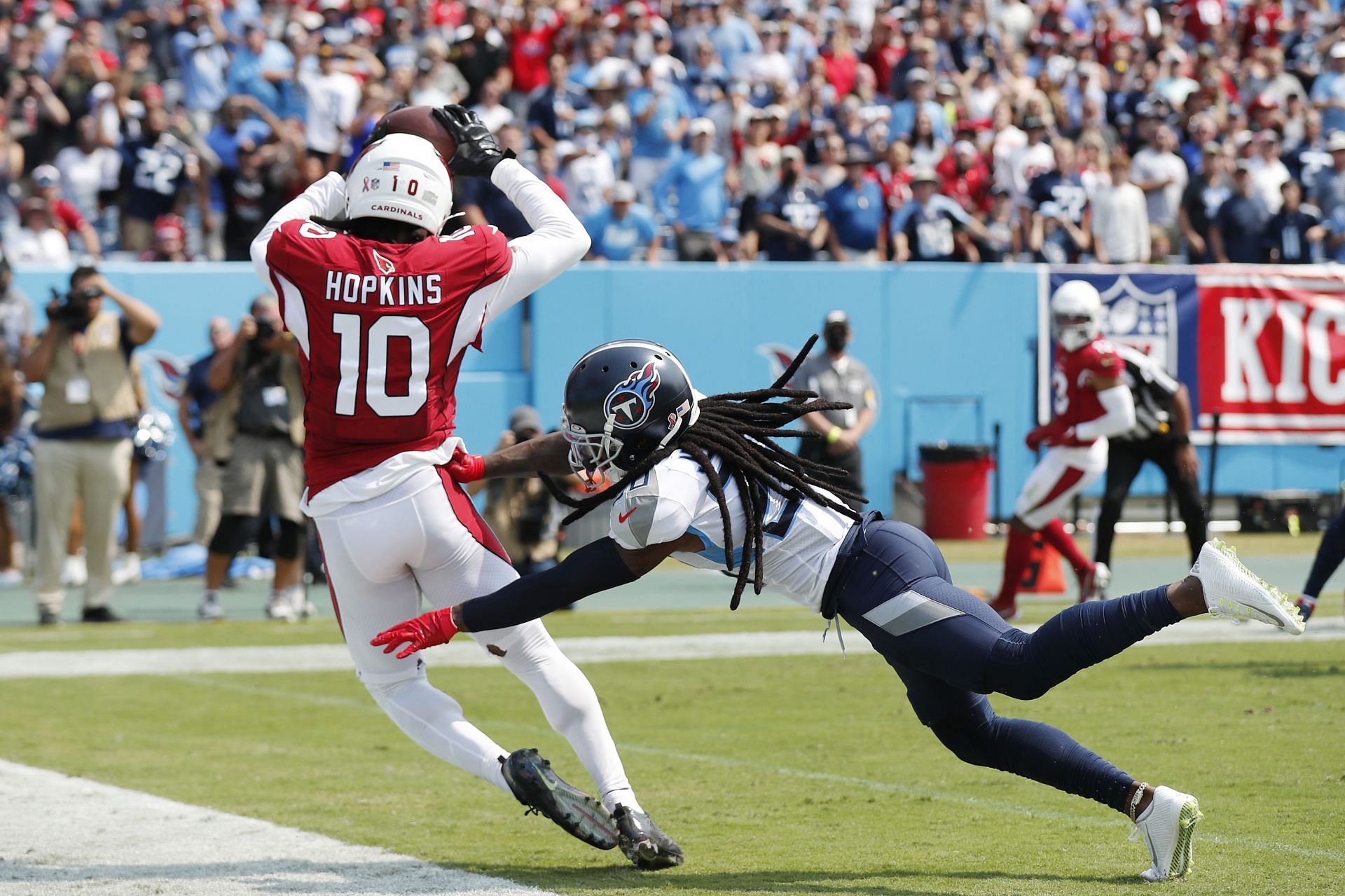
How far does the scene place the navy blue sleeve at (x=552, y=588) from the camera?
435cm

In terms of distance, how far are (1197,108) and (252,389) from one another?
11.6 m

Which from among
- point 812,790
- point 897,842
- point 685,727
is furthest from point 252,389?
point 897,842

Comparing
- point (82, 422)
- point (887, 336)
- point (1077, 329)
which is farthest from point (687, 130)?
point (82, 422)

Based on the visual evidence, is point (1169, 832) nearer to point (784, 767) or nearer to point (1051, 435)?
point (784, 767)

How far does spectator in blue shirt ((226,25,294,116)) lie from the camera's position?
16.6 meters

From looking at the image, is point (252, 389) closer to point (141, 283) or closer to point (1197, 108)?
point (141, 283)

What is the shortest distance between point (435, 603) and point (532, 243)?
1.06 meters

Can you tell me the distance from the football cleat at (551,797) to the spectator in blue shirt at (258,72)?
1292 cm

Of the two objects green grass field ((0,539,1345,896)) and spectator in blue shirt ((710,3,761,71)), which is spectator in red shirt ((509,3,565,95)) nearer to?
spectator in blue shirt ((710,3,761,71))

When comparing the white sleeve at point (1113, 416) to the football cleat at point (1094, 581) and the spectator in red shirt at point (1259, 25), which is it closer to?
the football cleat at point (1094, 581)

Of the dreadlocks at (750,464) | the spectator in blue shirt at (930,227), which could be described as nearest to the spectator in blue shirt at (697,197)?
the spectator in blue shirt at (930,227)

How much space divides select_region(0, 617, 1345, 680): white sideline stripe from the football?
14.9 feet

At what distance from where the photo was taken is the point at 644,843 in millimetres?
4738

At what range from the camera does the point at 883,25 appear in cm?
1930
